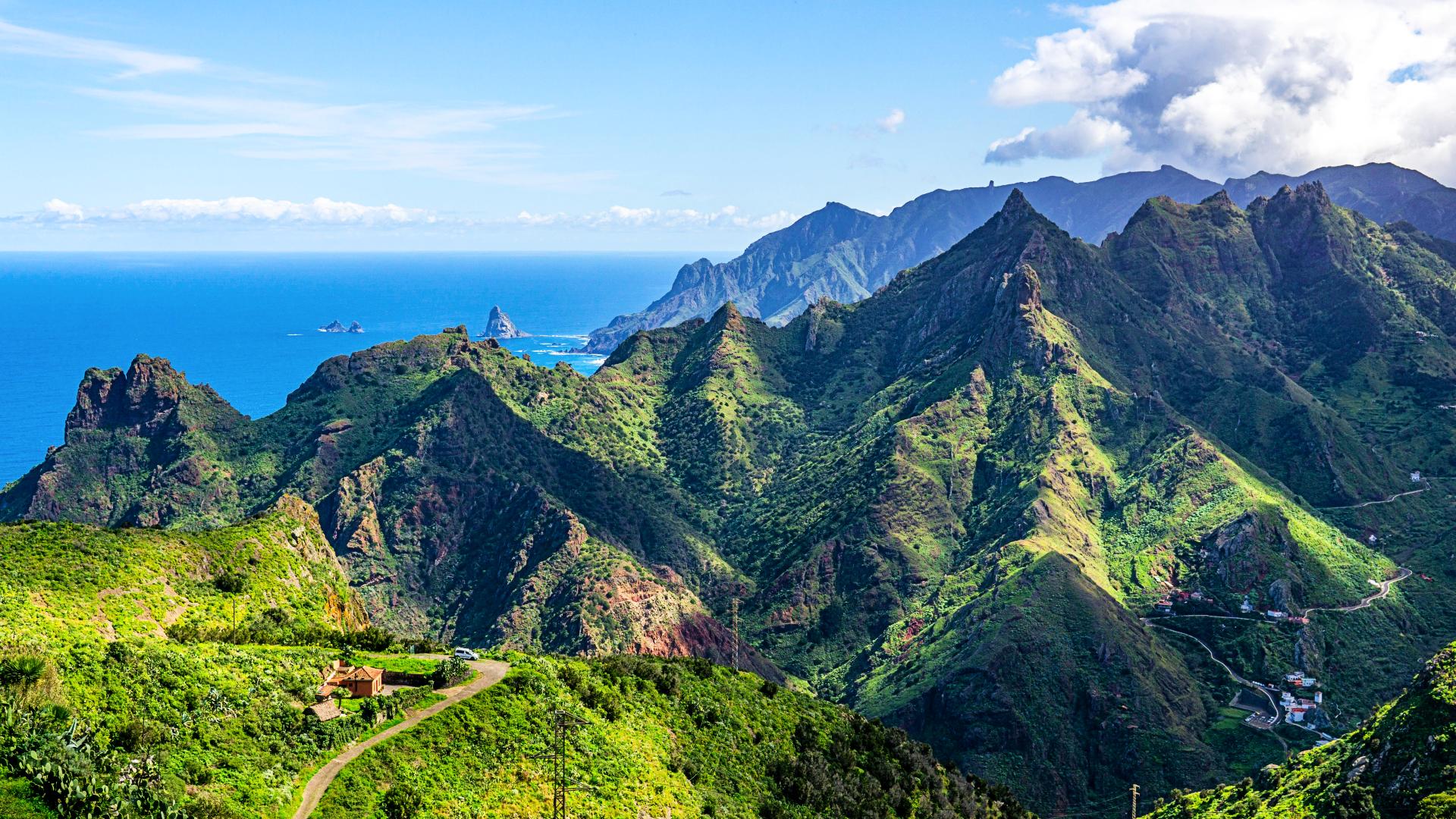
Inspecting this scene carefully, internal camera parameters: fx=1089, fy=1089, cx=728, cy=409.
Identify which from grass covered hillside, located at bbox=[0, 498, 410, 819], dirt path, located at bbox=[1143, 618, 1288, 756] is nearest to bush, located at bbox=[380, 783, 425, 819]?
grass covered hillside, located at bbox=[0, 498, 410, 819]

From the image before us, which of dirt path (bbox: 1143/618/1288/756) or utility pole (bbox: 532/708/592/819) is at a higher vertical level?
utility pole (bbox: 532/708/592/819)

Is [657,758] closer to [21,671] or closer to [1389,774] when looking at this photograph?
[21,671]

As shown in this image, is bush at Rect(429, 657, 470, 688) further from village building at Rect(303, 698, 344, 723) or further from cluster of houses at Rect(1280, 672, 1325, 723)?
cluster of houses at Rect(1280, 672, 1325, 723)

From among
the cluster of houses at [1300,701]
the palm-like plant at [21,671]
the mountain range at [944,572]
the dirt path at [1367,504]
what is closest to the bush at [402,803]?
the palm-like plant at [21,671]

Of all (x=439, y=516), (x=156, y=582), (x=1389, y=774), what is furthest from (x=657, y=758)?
(x=439, y=516)

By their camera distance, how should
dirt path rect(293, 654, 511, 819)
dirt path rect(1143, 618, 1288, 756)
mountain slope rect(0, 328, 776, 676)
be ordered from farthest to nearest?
1. mountain slope rect(0, 328, 776, 676)
2. dirt path rect(1143, 618, 1288, 756)
3. dirt path rect(293, 654, 511, 819)
